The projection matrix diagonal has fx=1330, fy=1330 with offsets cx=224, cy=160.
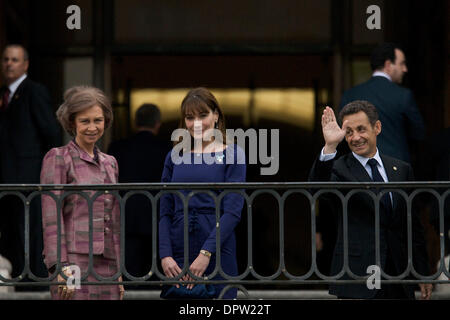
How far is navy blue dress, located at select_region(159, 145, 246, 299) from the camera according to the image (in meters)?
8.41

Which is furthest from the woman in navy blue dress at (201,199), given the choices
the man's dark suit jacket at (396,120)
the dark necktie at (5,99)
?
the dark necktie at (5,99)

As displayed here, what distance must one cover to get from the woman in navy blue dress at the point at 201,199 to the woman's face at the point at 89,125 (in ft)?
1.68

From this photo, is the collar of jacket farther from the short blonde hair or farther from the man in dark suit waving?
the man in dark suit waving

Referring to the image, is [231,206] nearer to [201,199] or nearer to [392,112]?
[201,199]

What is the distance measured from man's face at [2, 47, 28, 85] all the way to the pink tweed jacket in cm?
257

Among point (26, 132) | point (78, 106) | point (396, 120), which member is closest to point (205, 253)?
point (78, 106)

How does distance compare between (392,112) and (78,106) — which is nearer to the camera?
(78,106)

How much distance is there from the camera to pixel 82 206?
8.57 metres

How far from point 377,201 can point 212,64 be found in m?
5.73

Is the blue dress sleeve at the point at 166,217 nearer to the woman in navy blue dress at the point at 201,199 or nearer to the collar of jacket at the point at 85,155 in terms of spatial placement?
the woman in navy blue dress at the point at 201,199

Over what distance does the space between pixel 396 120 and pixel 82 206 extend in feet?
8.78

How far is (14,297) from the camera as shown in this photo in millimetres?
10766

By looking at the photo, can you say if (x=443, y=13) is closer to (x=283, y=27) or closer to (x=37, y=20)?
(x=283, y=27)

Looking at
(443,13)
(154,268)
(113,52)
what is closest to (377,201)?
(154,268)
